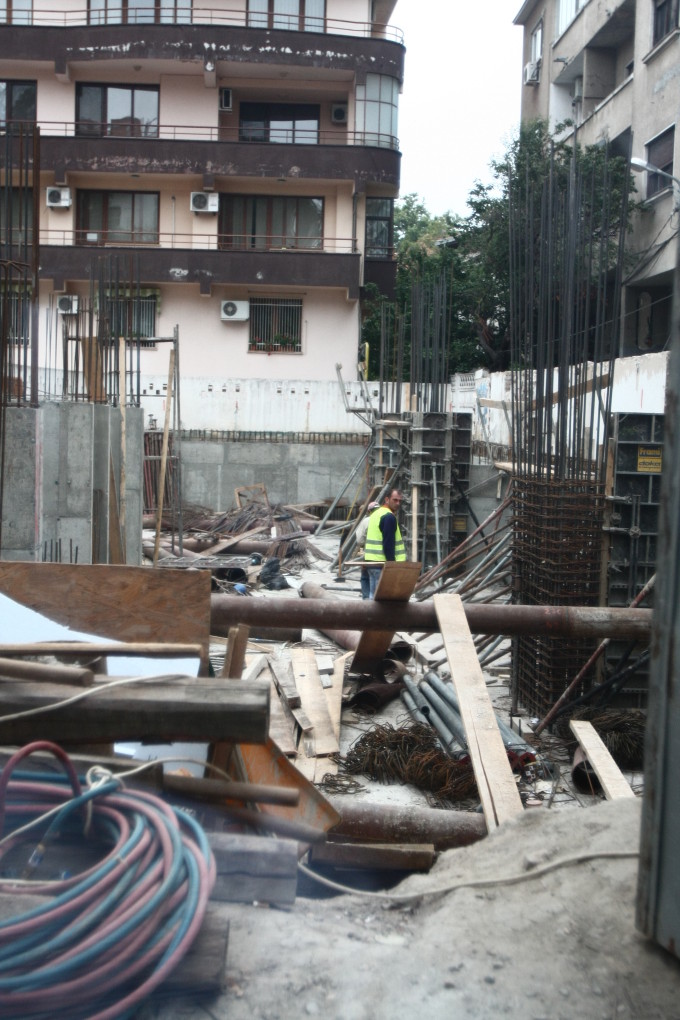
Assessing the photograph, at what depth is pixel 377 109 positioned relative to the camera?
3045 cm

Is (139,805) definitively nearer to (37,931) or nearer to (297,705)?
(37,931)

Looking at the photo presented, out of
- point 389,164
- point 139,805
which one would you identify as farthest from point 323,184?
point 139,805

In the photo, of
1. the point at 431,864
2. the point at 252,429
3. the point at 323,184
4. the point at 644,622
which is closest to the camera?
the point at 431,864

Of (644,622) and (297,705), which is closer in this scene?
(644,622)

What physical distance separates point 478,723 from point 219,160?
1070 inches

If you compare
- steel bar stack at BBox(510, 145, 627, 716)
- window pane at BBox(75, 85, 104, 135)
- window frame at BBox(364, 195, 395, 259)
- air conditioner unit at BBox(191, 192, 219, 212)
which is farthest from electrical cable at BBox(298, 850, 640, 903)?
window pane at BBox(75, 85, 104, 135)

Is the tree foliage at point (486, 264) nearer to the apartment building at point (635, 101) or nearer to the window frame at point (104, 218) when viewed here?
the apartment building at point (635, 101)

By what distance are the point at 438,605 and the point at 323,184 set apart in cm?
2679

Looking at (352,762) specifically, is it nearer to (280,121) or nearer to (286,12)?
(280,121)

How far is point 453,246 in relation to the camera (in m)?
36.7

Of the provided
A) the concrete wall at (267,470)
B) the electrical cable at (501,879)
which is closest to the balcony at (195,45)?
the concrete wall at (267,470)

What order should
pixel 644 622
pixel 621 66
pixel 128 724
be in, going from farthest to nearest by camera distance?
pixel 621 66 < pixel 644 622 < pixel 128 724

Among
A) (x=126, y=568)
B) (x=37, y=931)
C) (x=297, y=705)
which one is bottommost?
(x=297, y=705)

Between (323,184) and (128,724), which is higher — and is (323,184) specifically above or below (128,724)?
above
